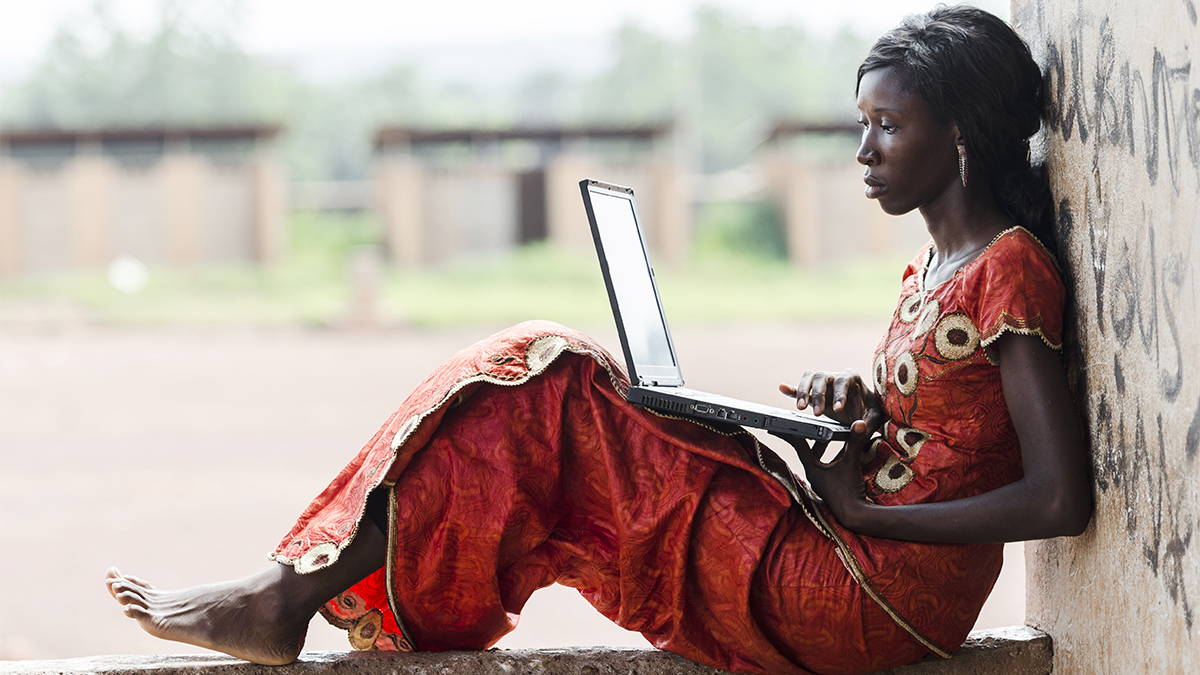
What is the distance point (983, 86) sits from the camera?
5.86 ft

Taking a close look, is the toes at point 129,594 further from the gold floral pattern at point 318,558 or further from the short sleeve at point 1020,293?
the short sleeve at point 1020,293

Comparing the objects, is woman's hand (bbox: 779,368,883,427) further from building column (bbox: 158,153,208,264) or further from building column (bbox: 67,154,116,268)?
building column (bbox: 67,154,116,268)

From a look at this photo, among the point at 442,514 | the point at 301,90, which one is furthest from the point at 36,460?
the point at 301,90

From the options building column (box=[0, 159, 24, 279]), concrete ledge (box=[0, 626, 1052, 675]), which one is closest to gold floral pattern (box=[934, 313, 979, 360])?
concrete ledge (box=[0, 626, 1052, 675])

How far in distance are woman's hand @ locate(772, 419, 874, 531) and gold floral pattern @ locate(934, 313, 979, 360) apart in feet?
0.59

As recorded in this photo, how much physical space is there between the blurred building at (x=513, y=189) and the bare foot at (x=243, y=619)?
1889 centimetres

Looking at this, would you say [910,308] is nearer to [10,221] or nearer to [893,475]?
[893,475]

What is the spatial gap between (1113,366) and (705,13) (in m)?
50.6

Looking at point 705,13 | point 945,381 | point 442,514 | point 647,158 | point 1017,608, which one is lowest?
point 1017,608

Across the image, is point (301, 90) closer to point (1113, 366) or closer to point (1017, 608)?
point (1017, 608)

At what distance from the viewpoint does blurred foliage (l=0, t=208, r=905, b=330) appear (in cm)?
1752

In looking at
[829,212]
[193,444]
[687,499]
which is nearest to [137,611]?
[687,499]

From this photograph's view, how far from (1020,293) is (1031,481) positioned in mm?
289

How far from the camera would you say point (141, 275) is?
19797mm
